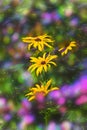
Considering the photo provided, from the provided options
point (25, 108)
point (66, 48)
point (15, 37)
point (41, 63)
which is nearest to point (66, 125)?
point (25, 108)

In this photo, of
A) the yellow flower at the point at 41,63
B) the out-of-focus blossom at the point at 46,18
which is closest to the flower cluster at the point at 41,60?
the yellow flower at the point at 41,63

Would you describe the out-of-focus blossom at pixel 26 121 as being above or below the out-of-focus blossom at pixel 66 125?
above

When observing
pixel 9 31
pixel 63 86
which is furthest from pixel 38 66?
pixel 9 31

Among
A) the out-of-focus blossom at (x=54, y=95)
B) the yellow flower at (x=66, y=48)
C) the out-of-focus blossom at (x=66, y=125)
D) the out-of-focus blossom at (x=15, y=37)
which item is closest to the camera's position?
the out-of-focus blossom at (x=66, y=125)

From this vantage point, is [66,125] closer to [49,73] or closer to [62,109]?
[62,109]

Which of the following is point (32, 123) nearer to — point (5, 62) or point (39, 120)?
point (39, 120)

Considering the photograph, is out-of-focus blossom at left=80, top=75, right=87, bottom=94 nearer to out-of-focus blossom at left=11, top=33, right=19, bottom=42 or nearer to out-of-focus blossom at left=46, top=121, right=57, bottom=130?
out-of-focus blossom at left=46, top=121, right=57, bottom=130

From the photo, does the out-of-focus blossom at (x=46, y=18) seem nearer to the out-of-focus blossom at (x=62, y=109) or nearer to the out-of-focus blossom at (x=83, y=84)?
the out-of-focus blossom at (x=83, y=84)
